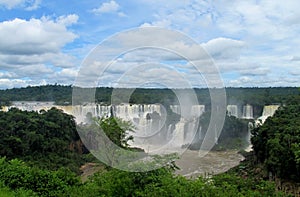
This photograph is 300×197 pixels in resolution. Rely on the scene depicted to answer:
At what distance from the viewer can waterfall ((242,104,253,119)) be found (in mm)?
31734

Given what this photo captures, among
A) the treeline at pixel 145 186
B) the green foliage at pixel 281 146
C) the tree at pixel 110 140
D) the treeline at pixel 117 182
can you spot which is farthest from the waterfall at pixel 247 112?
the treeline at pixel 145 186

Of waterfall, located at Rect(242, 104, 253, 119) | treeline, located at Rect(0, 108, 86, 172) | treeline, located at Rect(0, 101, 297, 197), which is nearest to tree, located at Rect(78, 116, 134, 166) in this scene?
treeline, located at Rect(0, 101, 297, 197)

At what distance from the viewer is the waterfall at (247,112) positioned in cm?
3173

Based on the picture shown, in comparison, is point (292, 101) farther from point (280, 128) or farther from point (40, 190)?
point (40, 190)

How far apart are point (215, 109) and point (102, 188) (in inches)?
79.1

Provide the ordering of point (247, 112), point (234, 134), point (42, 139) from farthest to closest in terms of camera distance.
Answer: point (247, 112) < point (234, 134) < point (42, 139)

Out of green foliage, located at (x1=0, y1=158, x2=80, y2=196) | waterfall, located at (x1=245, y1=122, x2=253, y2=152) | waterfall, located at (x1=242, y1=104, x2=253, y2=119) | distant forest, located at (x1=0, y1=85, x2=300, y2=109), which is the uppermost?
distant forest, located at (x1=0, y1=85, x2=300, y2=109)

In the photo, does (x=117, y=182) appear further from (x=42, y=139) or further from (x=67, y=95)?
(x=67, y=95)

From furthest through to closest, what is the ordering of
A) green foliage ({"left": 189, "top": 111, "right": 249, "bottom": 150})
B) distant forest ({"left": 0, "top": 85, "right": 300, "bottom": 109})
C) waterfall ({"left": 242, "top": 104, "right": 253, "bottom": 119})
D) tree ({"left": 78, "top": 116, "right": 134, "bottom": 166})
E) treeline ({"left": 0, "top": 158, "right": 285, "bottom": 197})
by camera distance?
1. distant forest ({"left": 0, "top": 85, "right": 300, "bottom": 109})
2. waterfall ({"left": 242, "top": 104, "right": 253, "bottom": 119})
3. green foliage ({"left": 189, "top": 111, "right": 249, "bottom": 150})
4. tree ({"left": 78, "top": 116, "right": 134, "bottom": 166})
5. treeline ({"left": 0, "top": 158, "right": 285, "bottom": 197})

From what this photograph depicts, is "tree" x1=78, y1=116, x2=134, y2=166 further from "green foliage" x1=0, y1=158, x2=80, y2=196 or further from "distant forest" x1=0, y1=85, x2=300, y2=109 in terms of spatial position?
"distant forest" x1=0, y1=85, x2=300, y2=109

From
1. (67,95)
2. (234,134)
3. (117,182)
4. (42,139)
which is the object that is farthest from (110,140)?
(67,95)

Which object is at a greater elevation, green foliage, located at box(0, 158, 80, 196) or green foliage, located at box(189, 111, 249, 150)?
green foliage, located at box(0, 158, 80, 196)

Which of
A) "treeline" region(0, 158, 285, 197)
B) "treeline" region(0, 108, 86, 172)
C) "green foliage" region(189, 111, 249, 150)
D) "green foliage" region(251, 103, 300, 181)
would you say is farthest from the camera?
"green foliage" region(189, 111, 249, 150)

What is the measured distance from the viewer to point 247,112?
105 feet
